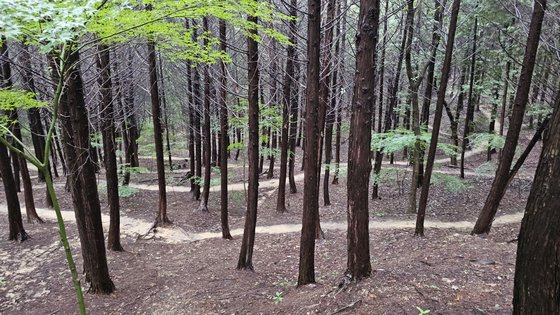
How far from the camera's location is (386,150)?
11.5 m

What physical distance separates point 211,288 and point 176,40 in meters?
5.60

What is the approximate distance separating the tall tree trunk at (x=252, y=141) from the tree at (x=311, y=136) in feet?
5.93

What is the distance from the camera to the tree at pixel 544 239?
2189 mm

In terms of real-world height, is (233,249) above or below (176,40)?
below

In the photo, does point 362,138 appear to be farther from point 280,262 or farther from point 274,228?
point 274,228

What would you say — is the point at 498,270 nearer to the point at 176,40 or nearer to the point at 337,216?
the point at 176,40

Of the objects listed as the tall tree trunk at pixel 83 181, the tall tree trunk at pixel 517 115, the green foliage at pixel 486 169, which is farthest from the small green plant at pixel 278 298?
the green foliage at pixel 486 169

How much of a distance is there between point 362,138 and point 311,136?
157cm

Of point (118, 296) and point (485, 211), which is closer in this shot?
point (118, 296)

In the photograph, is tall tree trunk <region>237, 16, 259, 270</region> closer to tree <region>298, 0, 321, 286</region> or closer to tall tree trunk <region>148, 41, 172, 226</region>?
tree <region>298, 0, 321, 286</region>

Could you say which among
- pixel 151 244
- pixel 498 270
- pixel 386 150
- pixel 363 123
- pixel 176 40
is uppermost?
pixel 176 40

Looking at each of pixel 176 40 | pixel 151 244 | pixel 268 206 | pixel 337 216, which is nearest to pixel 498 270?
pixel 176 40

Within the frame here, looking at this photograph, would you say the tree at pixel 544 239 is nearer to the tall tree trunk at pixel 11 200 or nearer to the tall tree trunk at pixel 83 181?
the tall tree trunk at pixel 83 181

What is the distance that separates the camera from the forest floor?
494 cm
